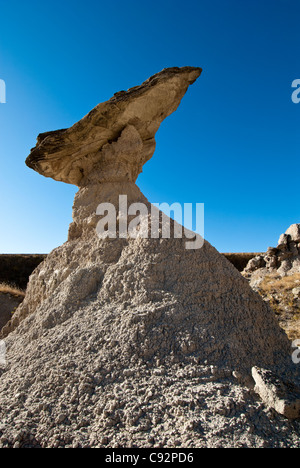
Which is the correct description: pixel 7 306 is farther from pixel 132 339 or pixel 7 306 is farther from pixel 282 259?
pixel 282 259

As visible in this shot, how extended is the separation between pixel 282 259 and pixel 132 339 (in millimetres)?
14012

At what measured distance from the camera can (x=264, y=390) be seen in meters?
2.41

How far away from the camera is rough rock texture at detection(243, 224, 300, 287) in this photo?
47.5 feet

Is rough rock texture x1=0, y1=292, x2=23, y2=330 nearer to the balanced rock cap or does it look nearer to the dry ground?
the balanced rock cap

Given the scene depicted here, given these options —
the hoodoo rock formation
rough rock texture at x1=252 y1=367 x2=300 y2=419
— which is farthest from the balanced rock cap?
rough rock texture at x1=252 y1=367 x2=300 y2=419

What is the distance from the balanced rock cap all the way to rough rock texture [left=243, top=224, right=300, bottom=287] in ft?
36.5

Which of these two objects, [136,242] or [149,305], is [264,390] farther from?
[136,242]

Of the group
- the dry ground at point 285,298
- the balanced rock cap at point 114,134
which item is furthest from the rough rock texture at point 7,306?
the dry ground at point 285,298

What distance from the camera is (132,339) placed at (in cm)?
293

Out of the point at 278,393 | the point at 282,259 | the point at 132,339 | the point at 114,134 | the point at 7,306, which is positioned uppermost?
the point at 114,134

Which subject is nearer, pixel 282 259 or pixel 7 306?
pixel 7 306

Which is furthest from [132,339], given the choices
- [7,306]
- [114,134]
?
[7,306]

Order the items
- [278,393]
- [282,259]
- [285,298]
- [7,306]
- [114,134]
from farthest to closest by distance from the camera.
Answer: [282,259] < [7,306] < [285,298] < [114,134] < [278,393]

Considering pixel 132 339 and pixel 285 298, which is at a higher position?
pixel 132 339
